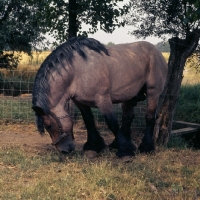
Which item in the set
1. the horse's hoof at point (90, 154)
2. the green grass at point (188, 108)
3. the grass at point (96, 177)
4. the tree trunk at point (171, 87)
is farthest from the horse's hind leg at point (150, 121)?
the green grass at point (188, 108)

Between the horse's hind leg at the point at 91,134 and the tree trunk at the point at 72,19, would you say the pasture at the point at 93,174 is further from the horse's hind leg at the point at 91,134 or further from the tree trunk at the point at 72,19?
the tree trunk at the point at 72,19

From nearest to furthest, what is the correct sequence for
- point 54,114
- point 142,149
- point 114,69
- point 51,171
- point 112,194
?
1. point 112,194
2. point 51,171
3. point 54,114
4. point 114,69
5. point 142,149

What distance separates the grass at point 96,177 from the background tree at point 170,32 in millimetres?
1309

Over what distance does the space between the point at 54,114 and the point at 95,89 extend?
0.67 m

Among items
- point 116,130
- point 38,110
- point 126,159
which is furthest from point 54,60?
point 126,159

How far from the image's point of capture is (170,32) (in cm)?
956

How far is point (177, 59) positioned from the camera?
7.62 metres

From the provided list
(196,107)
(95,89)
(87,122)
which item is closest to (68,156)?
(87,122)

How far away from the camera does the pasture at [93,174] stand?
4320mm

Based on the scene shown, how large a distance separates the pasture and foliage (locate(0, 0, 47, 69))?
21.5 feet

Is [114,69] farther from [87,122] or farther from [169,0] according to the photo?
[169,0]

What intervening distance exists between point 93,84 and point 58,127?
30.0 inches

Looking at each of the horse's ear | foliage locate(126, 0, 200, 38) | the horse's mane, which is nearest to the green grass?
foliage locate(126, 0, 200, 38)

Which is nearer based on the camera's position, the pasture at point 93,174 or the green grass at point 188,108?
the pasture at point 93,174
